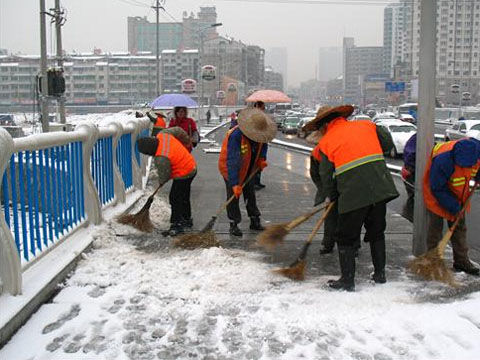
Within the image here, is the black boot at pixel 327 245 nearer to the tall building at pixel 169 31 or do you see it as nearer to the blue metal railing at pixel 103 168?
the blue metal railing at pixel 103 168

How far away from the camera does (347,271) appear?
4.95 meters

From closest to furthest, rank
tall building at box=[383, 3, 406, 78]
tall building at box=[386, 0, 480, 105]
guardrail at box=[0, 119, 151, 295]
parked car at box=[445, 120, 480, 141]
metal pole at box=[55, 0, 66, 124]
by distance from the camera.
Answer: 1. guardrail at box=[0, 119, 151, 295]
2. parked car at box=[445, 120, 480, 141]
3. metal pole at box=[55, 0, 66, 124]
4. tall building at box=[386, 0, 480, 105]
5. tall building at box=[383, 3, 406, 78]

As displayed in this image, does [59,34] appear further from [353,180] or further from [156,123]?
[353,180]

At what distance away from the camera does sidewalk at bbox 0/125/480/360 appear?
3.76m

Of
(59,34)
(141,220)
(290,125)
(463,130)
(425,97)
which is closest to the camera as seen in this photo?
(425,97)

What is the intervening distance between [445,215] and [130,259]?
303 centimetres

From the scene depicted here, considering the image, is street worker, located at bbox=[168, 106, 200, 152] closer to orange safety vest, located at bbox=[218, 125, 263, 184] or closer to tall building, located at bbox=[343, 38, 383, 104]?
orange safety vest, located at bbox=[218, 125, 263, 184]

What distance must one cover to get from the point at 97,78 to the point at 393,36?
65920mm

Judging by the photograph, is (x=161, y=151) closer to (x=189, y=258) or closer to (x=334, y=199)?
(x=189, y=258)

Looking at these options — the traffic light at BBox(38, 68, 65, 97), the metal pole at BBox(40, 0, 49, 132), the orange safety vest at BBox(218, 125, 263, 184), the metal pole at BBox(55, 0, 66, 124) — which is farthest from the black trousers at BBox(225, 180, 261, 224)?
the metal pole at BBox(55, 0, 66, 124)

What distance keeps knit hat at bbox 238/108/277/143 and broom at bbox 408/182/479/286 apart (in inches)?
93.4

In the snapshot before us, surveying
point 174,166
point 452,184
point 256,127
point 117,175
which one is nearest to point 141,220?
point 174,166

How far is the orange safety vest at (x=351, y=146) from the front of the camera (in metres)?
4.76

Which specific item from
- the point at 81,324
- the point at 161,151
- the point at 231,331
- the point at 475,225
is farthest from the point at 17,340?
the point at 475,225
